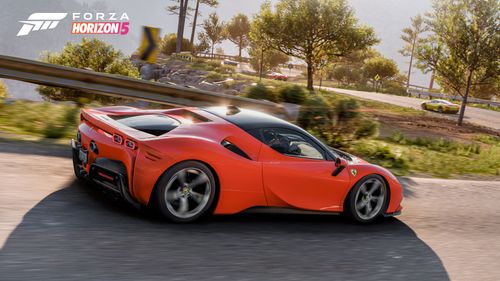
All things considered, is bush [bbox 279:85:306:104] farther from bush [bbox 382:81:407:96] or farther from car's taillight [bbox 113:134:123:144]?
bush [bbox 382:81:407:96]

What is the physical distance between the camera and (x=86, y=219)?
4.82m

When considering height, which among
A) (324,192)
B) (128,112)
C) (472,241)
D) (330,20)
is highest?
(330,20)

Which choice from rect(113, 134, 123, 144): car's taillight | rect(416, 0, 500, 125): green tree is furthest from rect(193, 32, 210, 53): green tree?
rect(113, 134, 123, 144): car's taillight

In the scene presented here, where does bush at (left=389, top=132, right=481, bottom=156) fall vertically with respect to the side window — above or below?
below

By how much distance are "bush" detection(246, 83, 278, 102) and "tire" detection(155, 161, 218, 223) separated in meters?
6.54

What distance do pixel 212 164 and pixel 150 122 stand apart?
872 mm

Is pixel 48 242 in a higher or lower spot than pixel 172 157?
lower

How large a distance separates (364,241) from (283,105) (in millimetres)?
5186

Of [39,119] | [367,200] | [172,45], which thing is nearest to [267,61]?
[172,45]

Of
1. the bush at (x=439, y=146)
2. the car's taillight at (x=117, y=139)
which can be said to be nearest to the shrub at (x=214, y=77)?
the bush at (x=439, y=146)

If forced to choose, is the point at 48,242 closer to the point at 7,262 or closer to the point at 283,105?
the point at 7,262

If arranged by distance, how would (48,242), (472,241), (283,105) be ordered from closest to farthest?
(48,242)
(472,241)
(283,105)

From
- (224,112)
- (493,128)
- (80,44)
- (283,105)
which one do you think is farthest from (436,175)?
(80,44)

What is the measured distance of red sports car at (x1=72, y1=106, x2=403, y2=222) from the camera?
187 inches
